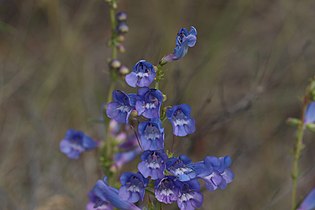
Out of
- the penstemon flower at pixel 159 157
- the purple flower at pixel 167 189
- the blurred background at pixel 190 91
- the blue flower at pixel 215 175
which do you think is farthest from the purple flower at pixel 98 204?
the blurred background at pixel 190 91

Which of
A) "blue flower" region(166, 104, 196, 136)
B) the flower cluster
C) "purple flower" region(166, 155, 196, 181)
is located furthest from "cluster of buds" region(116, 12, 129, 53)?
"purple flower" region(166, 155, 196, 181)

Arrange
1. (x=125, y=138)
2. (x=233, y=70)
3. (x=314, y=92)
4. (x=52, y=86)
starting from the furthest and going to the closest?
1. (x=233, y=70)
2. (x=52, y=86)
3. (x=125, y=138)
4. (x=314, y=92)

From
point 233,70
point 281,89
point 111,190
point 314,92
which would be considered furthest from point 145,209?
point 233,70

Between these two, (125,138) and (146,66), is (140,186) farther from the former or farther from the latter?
(125,138)

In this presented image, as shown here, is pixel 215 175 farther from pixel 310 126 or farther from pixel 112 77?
pixel 112 77

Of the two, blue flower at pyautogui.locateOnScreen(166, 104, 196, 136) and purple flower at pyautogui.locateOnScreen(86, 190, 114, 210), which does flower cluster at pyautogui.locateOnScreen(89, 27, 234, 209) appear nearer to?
blue flower at pyautogui.locateOnScreen(166, 104, 196, 136)

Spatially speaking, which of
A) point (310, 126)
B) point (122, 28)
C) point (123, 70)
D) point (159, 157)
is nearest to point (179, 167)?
point (159, 157)
